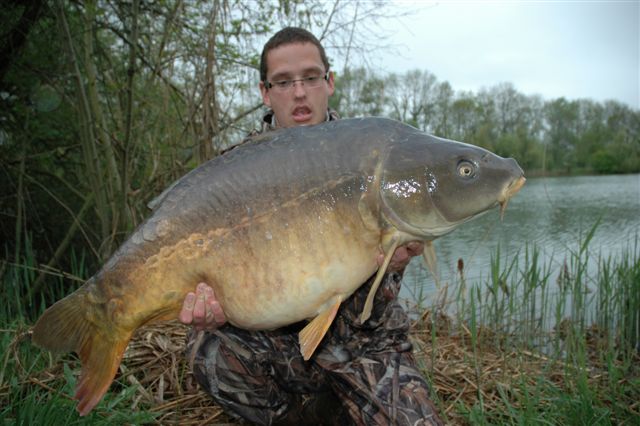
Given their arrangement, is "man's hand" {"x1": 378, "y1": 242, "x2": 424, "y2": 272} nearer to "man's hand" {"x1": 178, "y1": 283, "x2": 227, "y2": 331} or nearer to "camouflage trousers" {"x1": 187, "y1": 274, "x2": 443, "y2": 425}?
"camouflage trousers" {"x1": 187, "y1": 274, "x2": 443, "y2": 425}

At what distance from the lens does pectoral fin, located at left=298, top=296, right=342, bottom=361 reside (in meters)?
1.68

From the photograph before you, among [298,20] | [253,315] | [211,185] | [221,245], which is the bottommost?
[253,315]

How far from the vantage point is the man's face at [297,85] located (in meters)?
2.55

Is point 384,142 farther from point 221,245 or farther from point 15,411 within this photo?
point 15,411

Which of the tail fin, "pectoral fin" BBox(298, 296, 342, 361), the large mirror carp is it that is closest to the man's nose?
the large mirror carp

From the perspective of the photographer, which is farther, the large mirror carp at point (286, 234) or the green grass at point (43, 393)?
the green grass at point (43, 393)

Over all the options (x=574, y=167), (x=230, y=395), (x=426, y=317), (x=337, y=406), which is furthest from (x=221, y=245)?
(x=574, y=167)

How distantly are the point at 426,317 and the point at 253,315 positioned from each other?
2727 mm

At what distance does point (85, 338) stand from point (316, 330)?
808 mm

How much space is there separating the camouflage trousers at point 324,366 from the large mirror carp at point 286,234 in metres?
0.59

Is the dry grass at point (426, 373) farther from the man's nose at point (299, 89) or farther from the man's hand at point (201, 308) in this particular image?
the man's nose at point (299, 89)

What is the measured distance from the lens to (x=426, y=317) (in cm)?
419

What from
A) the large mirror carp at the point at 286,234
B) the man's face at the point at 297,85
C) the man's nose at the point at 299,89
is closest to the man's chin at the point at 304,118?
the man's face at the point at 297,85

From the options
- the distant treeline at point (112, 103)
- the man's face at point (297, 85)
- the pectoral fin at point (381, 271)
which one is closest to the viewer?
the pectoral fin at point (381, 271)
